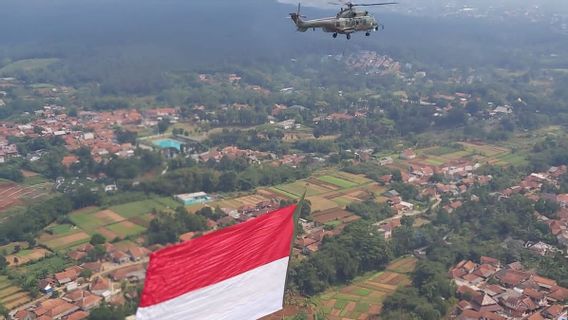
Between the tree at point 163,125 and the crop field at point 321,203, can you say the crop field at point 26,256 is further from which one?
the tree at point 163,125

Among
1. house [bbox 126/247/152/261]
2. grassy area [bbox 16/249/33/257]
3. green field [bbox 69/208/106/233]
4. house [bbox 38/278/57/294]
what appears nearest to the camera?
house [bbox 126/247/152/261]

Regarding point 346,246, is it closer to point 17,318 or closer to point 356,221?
point 356,221

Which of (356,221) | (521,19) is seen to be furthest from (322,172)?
(521,19)

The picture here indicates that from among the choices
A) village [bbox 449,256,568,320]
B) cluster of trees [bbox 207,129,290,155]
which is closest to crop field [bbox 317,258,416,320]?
village [bbox 449,256,568,320]

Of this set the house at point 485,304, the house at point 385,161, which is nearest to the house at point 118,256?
the house at point 485,304

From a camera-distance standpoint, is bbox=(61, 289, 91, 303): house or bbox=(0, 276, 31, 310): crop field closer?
bbox=(61, 289, 91, 303): house

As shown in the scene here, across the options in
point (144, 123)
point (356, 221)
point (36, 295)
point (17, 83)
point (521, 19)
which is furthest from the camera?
point (521, 19)

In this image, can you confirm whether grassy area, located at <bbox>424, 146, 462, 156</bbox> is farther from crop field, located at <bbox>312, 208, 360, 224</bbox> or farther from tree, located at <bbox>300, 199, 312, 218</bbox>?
tree, located at <bbox>300, 199, 312, 218</bbox>
